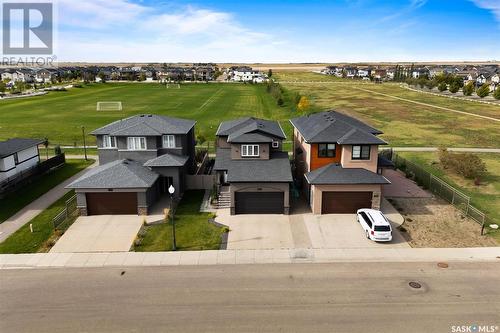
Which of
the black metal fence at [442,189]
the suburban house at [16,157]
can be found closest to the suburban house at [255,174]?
the black metal fence at [442,189]

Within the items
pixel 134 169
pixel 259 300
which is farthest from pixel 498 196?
pixel 134 169

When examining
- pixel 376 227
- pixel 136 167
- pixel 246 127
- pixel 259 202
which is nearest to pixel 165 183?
pixel 136 167

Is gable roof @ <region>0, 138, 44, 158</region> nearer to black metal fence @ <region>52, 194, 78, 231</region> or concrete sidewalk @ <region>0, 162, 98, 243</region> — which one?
concrete sidewalk @ <region>0, 162, 98, 243</region>

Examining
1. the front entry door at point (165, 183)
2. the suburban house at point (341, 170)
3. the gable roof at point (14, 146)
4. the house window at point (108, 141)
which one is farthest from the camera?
the gable roof at point (14, 146)

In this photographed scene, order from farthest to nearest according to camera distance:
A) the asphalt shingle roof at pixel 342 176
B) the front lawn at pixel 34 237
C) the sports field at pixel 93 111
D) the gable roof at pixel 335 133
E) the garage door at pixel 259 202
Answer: the sports field at pixel 93 111 → the gable roof at pixel 335 133 → the garage door at pixel 259 202 → the asphalt shingle roof at pixel 342 176 → the front lawn at pixel 34 237

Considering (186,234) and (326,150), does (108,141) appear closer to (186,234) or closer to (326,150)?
(186,234)

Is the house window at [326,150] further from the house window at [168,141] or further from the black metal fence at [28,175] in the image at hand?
the black metal fence at [28,175]

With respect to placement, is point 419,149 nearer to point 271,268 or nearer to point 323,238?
point 323,238
